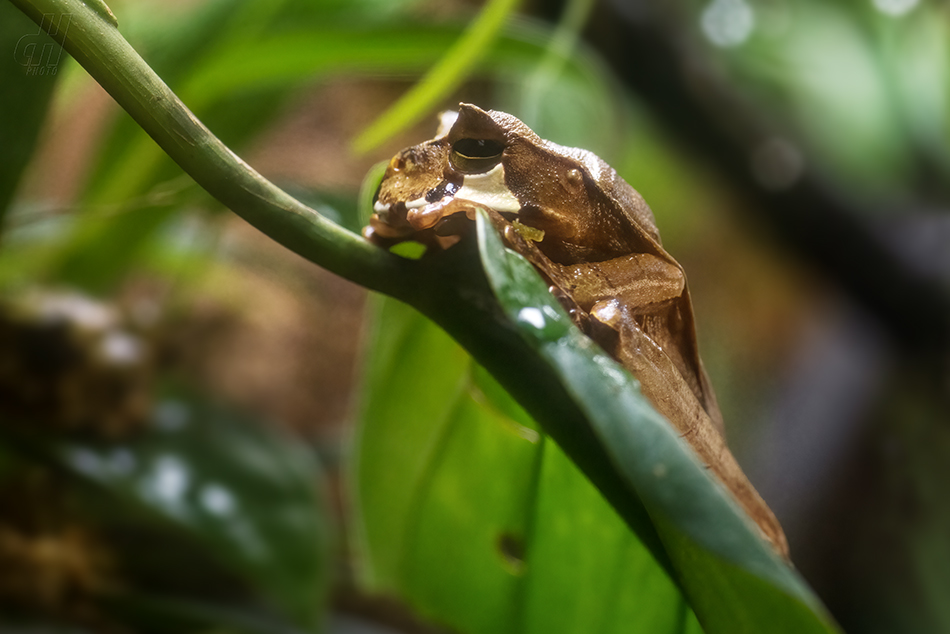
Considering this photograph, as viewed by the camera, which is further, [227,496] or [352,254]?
[227,496]

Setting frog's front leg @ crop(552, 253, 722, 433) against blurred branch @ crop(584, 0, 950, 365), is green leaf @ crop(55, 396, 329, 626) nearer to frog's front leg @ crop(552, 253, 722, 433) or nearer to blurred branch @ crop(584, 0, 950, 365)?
frog's front leg @ crop(552, 253, 722, 433)

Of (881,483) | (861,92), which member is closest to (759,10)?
(861,92)

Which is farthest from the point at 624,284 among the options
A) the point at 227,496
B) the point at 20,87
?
the point at 227,496

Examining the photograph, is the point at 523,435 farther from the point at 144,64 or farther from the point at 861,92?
the point at 861,92

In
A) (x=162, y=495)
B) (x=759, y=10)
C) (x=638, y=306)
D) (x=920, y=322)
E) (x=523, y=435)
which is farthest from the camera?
(x=759, y=10)

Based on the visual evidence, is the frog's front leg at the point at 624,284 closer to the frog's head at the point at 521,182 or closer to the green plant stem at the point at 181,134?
the frog's head at the point at 521,182

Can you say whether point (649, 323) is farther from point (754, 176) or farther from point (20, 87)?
point (754, 176)

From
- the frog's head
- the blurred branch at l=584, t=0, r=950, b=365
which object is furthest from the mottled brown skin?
the blurred branch at l=584, t=0, r=950, b=365
